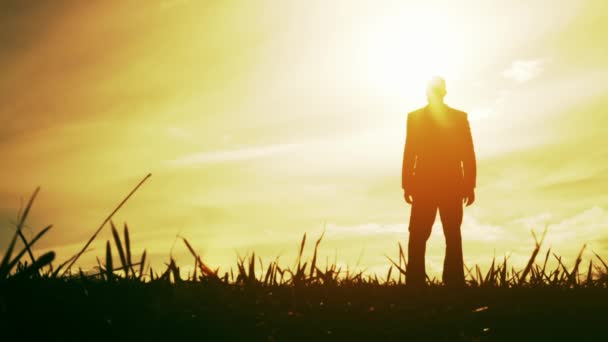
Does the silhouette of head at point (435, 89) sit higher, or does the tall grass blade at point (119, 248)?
the silhouette of head at point (435, 89)

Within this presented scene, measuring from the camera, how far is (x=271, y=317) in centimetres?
317

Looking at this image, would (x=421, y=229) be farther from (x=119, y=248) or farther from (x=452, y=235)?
(x=119, y=248)

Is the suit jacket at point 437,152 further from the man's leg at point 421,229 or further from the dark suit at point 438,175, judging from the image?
the man's leg at point 421,229

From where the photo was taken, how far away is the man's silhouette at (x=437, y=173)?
9023 millimetres

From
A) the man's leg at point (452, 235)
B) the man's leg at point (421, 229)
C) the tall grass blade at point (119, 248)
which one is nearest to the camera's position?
the tall grass blade at point (119, 248)

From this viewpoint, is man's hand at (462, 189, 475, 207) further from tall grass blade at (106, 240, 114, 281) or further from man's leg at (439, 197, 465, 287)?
tall grass blade at (106, 240, 114, 281)

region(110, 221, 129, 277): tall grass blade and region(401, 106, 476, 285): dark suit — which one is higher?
region(401, 106, 476, 285): dark suit

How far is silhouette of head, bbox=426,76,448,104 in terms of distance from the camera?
9164 mm

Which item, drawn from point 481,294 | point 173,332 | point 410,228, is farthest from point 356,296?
point 410,228

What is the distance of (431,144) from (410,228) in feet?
4.25

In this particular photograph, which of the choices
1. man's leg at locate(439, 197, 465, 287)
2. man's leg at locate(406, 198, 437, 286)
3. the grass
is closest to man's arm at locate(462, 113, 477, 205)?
man's leg at locate(439, 197, 465, 287)

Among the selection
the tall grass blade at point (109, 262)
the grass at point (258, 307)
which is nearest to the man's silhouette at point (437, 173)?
the grass at point (258, 307)

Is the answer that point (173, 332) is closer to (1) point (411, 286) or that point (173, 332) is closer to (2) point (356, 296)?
(2) point (356, 296)

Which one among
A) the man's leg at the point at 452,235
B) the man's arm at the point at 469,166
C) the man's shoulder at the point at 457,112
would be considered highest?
the man's shoulder at the point at 457,112
